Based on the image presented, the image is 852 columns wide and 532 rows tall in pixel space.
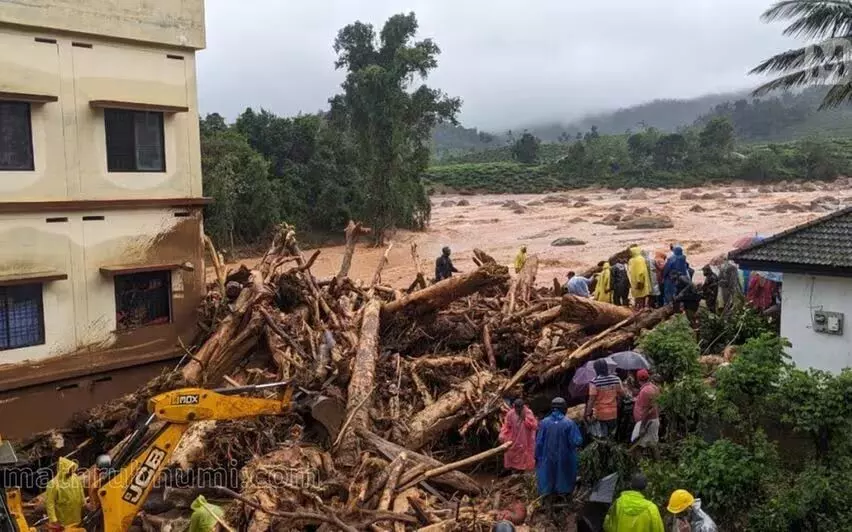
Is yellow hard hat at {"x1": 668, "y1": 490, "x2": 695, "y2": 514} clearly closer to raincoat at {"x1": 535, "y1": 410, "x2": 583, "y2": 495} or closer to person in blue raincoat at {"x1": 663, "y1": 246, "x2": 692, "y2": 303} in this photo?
raincoat at {"x1": 535, "y1": 410, "x2": 583, "y2": 495}

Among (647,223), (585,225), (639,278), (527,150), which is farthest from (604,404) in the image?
(527,150)

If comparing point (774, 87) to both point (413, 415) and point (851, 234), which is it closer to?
point (851, 234)

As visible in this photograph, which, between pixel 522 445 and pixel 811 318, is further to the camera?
pixel 811 318

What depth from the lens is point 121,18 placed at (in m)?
13.7

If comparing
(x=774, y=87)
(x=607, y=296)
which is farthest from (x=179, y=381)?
(x=774, y=87)

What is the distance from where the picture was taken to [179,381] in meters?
13.1

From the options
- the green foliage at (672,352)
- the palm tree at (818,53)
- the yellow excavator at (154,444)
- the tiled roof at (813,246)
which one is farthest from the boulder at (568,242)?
the yellow excavator at (154,444)

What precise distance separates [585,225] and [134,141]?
1563 inches

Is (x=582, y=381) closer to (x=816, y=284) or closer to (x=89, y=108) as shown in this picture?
(x=816, y=284)

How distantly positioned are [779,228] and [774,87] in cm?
2861

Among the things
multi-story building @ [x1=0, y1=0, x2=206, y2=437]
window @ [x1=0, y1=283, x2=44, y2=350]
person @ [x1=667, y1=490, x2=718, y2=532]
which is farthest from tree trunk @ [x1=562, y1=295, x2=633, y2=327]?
window @ [x1=0, y1=283, x2=44, y2=350]

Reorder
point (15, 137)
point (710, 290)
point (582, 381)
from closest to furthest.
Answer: point (582, 381) → point (15, 137) → point (710, 290)

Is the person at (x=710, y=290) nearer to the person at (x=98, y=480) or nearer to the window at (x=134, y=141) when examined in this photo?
the window at (x=134, y=141)

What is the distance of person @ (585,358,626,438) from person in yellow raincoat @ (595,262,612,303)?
6360 mm
